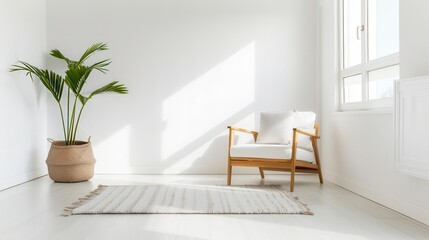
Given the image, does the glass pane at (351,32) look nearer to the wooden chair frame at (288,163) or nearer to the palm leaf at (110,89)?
the wooden chair frame at (288,163)

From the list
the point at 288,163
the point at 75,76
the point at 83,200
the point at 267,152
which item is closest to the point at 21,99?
the point at 75,76

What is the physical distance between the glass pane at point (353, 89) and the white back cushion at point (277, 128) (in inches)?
23.7

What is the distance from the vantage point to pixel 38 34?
205 inches

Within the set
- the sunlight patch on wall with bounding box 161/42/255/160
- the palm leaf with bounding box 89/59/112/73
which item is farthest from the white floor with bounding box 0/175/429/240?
the sunlight patch on wall with bounding box 161/42/255/160

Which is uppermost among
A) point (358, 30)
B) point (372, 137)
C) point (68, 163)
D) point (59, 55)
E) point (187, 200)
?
point (358, 30)

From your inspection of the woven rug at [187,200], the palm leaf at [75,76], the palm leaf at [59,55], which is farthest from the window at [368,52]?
the palm leaf at [59,55]

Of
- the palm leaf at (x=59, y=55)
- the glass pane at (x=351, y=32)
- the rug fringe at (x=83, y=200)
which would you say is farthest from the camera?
the palm leaf at (x=59, y=55)

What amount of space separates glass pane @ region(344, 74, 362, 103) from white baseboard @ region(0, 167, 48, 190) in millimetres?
3435

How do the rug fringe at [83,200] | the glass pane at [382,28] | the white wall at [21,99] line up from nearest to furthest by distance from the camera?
1. the rug fringe at [83,200]
2. the glass pane at [382,28]
3. the white wall at [21,99]

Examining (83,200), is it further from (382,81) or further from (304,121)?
(382,81)

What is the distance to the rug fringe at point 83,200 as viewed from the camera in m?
3.12

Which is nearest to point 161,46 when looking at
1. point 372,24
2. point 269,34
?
point 269,34

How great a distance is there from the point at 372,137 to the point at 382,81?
0.49 metres

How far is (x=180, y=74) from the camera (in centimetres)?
546
